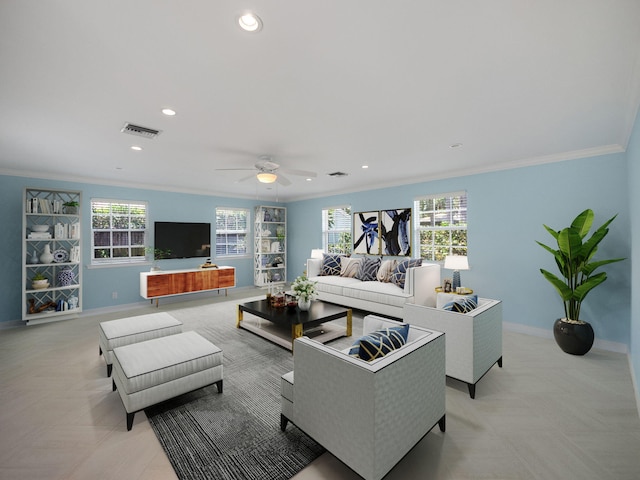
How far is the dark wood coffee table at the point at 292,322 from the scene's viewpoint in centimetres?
362

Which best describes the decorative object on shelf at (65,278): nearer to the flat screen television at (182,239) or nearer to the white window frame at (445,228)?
the flat screen television at (182,239)

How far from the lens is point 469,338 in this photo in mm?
2502

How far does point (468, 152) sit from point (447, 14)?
264 cm

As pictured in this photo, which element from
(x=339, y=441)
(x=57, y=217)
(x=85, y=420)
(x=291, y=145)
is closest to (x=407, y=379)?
(x=339, y=441)

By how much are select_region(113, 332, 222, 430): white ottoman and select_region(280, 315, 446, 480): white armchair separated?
0.85 meters

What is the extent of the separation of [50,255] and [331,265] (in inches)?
193

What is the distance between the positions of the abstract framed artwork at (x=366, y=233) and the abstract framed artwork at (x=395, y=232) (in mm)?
129

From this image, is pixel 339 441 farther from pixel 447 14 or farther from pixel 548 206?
pixel 548 206

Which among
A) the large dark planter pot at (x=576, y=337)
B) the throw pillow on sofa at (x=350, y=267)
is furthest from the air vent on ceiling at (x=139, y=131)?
the large dark planter pot at (x=576, y=337)

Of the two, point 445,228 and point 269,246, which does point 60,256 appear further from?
point 445,228

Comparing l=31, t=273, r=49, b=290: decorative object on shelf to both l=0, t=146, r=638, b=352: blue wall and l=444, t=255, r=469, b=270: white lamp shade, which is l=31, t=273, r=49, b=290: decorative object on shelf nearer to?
l=0, t=146, r=638, b=352: blue wall

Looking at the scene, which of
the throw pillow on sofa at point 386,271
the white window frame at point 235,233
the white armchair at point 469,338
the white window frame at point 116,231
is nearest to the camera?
the white armchair at point 469,338

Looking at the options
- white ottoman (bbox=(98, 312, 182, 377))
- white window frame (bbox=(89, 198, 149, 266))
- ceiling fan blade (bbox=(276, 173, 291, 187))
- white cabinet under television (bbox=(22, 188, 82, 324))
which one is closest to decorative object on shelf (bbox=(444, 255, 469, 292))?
ceiling fan blade (bbox=(276, 173, 291, 187))

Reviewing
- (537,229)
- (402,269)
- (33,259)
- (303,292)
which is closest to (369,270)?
(402,269)
